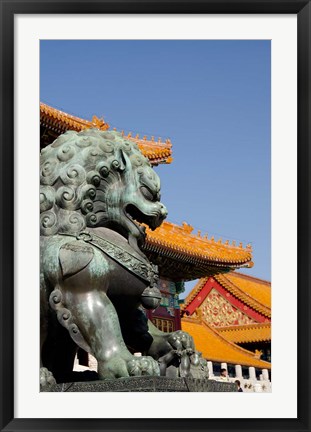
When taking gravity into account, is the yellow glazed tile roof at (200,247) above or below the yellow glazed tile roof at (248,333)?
above

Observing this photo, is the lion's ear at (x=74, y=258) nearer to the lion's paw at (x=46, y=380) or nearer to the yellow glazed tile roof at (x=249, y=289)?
the lion's paw at (x=46, y=380)

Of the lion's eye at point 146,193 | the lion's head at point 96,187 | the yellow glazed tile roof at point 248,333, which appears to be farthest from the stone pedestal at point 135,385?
the yellow glazed tile roof at point 248,333

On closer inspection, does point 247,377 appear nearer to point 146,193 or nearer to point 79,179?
point 146,193

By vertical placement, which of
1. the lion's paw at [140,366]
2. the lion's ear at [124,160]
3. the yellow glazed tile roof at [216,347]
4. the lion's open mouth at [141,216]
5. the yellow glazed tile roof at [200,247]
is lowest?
the yellow glazed tile roof at [216,347]

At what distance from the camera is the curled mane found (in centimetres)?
427

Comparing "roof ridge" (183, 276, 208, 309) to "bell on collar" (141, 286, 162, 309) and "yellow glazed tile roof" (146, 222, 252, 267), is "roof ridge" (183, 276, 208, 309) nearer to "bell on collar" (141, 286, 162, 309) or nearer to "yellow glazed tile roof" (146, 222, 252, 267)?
"yellow glazed tile roof" (146, 222, 252, 267)

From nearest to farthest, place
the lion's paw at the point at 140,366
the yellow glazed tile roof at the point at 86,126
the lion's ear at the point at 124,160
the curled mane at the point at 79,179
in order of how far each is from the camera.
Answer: the lion's paw at the point at 140,366 < the curled mane at the point at 79,179 < the lion's ear at the point at 124,160 < the yellow glazed tile roof at the point at 86,126

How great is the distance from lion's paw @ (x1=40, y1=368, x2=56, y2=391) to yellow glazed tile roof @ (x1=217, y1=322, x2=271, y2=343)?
24.0 m

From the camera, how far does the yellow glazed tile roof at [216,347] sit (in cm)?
2467

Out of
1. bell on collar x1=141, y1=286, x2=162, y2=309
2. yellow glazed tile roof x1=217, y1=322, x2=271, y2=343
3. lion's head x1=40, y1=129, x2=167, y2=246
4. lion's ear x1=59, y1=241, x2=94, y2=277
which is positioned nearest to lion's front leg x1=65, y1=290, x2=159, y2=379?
lion's ear x1=59, y1=241, x2=94, y2=277
